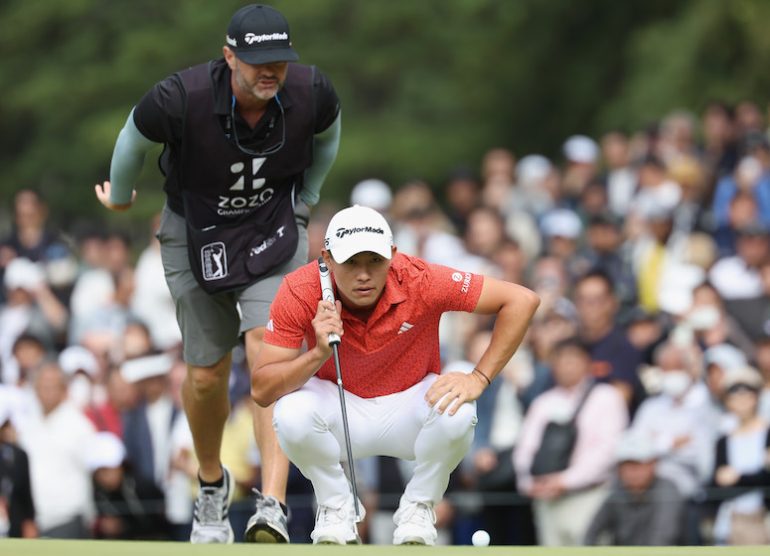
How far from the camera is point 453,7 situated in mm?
27766

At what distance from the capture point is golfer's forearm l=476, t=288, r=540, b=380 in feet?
27.6

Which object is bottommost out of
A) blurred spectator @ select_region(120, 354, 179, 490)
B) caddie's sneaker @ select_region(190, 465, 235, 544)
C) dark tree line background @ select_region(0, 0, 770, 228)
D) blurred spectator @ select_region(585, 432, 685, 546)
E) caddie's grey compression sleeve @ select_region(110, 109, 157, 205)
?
blurred spectator @ select_region(585, 432, 685, 546)

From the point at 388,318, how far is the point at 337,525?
3.40 ft

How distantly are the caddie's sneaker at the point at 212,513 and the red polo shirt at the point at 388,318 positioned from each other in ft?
4.88

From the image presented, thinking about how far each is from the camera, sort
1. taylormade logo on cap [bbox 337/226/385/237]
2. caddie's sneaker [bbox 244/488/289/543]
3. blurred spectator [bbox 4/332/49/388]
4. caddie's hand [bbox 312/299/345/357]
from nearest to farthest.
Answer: caddie's hand [bbox 312/299/345/357] < taylormade logo on cap [bbox 337/226/385/237] < caddie's sneaker [bbox 244/488/289/543] < blurred spectator [bbox 4/332/49/388]

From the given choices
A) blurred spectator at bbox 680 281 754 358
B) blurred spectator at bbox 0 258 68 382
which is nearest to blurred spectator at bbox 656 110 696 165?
blurred spectator at bbox 680 281 754 358

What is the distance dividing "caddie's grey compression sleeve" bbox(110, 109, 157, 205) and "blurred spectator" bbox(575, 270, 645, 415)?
450cm

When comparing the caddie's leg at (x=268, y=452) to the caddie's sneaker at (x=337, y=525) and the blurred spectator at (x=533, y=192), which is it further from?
the blurred spectator at (x=533, y=192)

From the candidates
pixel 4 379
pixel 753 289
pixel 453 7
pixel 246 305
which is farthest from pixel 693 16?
pixel 246 305

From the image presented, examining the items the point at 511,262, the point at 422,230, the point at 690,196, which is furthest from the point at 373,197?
the point at 690,196

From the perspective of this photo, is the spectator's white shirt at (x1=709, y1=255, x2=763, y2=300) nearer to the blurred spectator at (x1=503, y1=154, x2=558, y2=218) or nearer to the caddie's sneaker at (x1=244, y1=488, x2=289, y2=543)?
the blurred spectator at (x1=503, y1=154, x2=558, y2=218)

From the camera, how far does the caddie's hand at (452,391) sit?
8234 mm

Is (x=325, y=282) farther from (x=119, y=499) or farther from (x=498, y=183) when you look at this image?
(x=498, y=183)

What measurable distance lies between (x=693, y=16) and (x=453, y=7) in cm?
508
